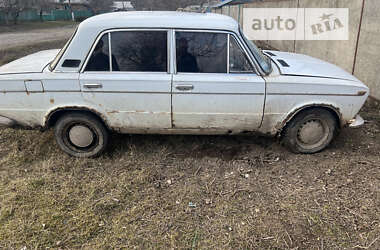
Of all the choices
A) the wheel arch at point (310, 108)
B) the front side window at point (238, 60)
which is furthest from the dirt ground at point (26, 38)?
the wheel arch at point (310, 108)

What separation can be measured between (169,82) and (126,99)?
1.91ft

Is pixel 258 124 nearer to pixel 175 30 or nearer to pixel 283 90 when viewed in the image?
pixel 283 90

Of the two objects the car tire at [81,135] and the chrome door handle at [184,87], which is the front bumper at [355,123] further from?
the car tire at [81,135]

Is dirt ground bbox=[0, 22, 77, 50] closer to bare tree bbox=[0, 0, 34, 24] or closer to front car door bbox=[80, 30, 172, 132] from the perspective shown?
bare tree bbox=[0, 0, 34, 24]

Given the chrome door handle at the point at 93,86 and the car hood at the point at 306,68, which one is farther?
the car hood at the point at 306,68

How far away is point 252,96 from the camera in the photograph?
3395 mm

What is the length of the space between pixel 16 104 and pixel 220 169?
2.70 m

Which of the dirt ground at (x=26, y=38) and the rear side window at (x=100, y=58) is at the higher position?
the rear side window at (x=100, y=58)

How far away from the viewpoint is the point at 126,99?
136 inches

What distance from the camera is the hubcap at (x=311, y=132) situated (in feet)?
12.1

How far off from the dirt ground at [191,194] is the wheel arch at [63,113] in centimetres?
50

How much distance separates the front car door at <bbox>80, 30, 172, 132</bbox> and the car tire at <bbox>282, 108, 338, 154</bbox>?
1645 mm

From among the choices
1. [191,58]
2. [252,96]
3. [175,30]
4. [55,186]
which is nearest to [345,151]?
[252,96]

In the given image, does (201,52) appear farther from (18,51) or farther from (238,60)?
(18,51)
